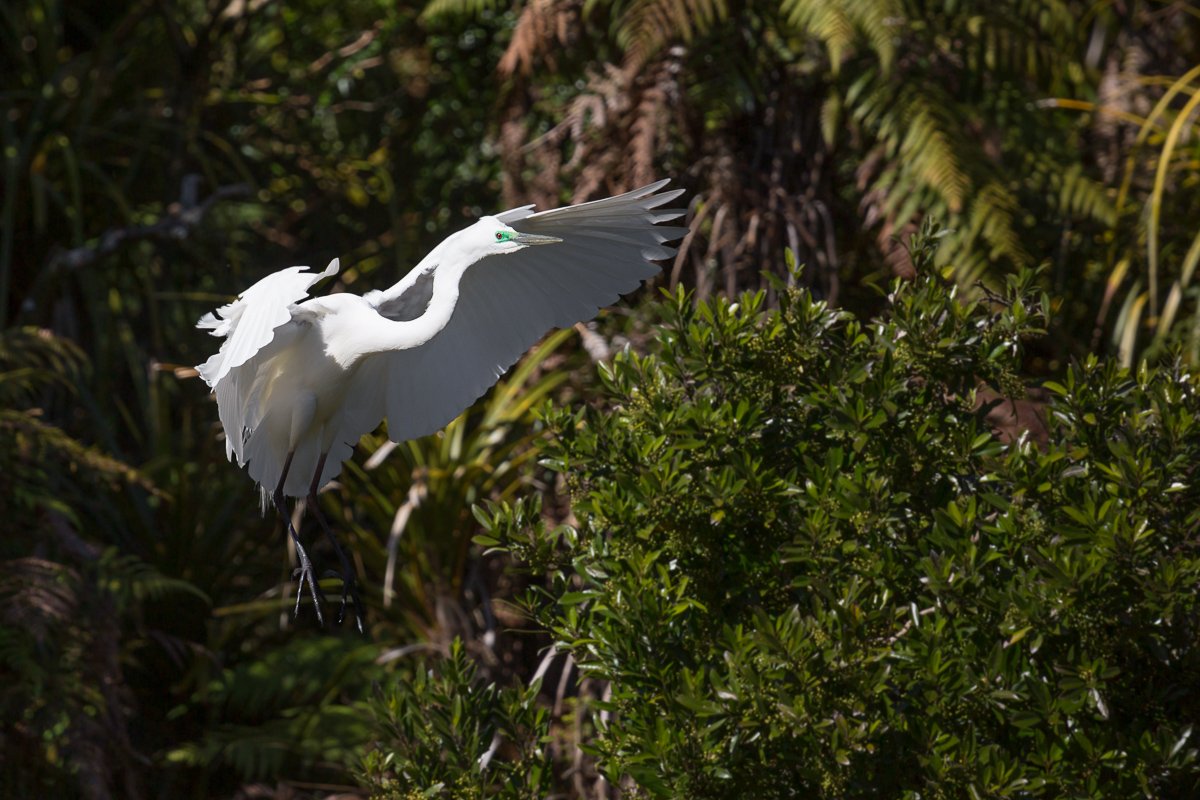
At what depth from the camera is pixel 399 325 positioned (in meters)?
3.46

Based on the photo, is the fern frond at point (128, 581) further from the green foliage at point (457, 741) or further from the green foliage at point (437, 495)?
the green foliage at point (457, 741)

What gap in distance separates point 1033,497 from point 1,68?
6214mm

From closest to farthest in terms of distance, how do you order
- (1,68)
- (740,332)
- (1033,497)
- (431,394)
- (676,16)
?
(1033,497)
(740,332)
(431,394)
(676,16)
(1,68)

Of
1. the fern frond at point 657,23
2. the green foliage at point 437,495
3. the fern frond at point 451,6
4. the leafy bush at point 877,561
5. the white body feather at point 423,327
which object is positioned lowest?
the green foliage at point 437,495

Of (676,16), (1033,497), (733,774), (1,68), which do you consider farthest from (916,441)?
(1,68)

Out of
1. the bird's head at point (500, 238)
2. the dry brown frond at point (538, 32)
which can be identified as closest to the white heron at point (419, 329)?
the bird's head at point (500, 238)

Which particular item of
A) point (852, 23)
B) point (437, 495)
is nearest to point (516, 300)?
point (437, 495)

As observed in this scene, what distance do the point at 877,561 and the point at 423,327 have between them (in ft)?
4.22

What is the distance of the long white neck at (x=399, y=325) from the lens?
131 inches

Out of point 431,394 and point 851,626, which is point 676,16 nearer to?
point 431,394

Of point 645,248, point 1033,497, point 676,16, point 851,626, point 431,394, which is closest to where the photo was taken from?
point 851,626

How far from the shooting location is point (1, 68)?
7.06m

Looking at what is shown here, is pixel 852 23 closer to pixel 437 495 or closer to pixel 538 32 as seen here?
pixel 538 32

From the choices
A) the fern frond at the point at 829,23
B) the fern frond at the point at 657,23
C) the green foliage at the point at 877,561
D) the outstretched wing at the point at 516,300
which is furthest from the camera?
the fern frond at the point at 657,23
